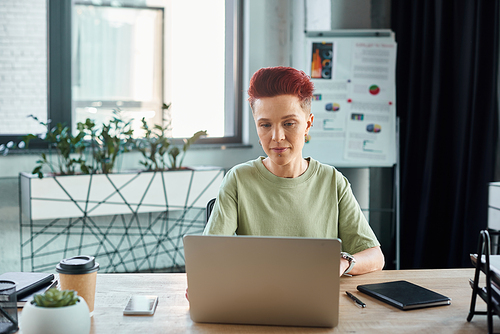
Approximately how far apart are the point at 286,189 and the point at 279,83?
32 cm

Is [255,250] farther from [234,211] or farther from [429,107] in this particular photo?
[429,107]

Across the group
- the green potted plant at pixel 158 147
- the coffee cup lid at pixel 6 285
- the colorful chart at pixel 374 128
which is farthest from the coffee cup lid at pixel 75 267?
the colorful chart at pixel 374 128

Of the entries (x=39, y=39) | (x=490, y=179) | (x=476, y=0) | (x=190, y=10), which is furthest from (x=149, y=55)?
(x=490, y=179)

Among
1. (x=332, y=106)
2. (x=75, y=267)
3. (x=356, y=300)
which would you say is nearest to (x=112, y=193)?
(x=332, y=106)

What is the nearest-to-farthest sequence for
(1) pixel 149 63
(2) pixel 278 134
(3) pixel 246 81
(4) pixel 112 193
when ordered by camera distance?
(2) pixel 278 134 → (4) pixel 112 193 → (1) pixel 149 63 → (3) pixel 246 81

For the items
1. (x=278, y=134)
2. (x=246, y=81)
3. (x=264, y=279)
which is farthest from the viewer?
(x=246, y=81)

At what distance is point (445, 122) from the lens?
3156mm

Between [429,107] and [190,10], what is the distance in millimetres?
1734

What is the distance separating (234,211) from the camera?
1.46 meters

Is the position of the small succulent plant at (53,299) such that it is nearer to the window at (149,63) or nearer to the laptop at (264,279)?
the laptop at (264,279)

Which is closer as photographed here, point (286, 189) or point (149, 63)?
point (286, 189)

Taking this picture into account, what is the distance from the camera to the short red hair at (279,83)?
1421 millimetres

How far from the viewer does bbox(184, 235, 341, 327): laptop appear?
0.93 meters

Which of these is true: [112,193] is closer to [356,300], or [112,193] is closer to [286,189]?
[286,189]
